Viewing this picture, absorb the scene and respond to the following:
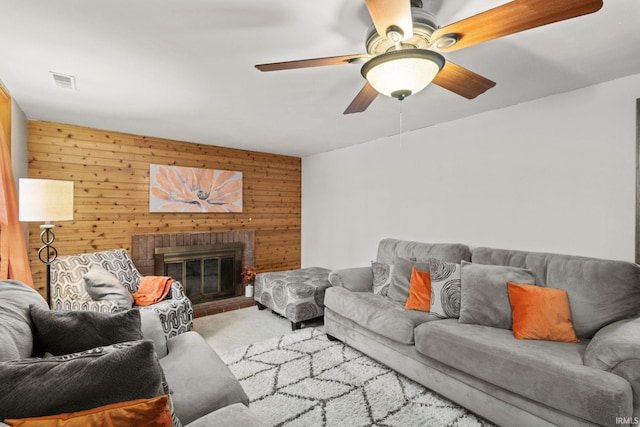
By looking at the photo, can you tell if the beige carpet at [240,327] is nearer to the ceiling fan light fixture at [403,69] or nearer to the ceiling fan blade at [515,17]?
the ceiling fan light fixture at [403,69]

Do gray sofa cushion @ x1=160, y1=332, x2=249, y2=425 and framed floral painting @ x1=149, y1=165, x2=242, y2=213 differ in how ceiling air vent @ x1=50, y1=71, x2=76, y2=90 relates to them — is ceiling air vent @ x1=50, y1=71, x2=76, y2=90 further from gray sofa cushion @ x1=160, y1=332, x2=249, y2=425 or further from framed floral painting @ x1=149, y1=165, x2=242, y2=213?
gray sofa cushion @ x1=160, y1=332, x2=249, y2=425

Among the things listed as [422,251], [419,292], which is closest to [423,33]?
[419,292]

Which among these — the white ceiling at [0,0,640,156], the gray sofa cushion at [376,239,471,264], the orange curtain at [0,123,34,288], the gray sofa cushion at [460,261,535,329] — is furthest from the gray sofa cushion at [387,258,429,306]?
the orange curtain at [0,123,34,288]

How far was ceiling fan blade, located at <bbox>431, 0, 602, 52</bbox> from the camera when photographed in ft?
3.81

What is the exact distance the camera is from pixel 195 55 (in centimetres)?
209

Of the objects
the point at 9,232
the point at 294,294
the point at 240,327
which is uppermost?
the point at 9,232

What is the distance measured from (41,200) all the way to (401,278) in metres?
3.03

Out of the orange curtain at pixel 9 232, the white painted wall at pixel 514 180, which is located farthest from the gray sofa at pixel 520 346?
the orange curtain at pixel 9 232

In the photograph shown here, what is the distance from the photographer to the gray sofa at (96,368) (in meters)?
0.91

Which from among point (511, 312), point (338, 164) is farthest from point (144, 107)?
point (511, 312)

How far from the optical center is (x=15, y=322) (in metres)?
1.25

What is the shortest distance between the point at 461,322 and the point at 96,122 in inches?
170

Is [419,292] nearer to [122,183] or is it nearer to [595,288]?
[595,288]

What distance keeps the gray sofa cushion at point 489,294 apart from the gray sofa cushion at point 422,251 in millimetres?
526
